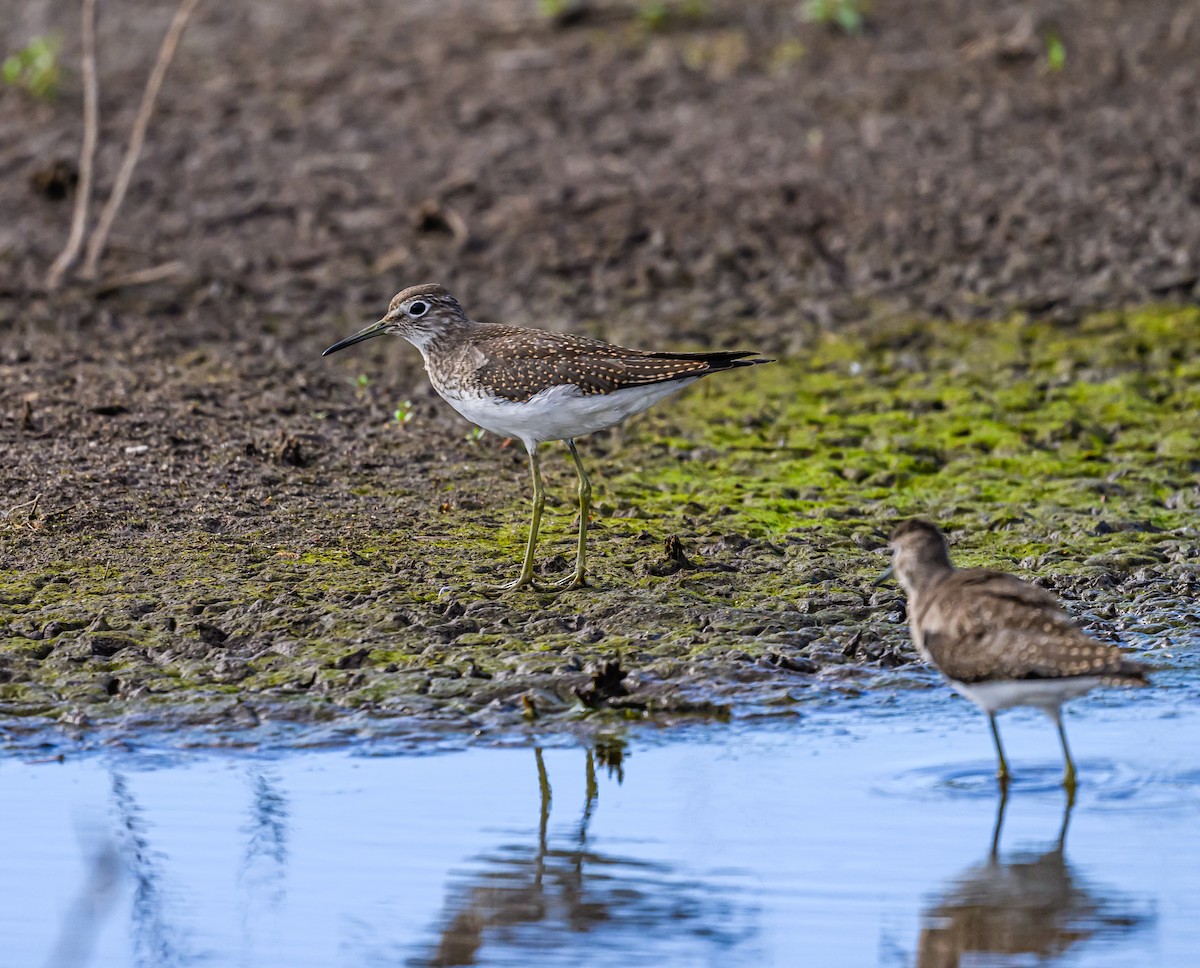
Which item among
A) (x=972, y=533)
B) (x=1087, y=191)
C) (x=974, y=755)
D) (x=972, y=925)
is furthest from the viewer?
(x=1087, y=191)

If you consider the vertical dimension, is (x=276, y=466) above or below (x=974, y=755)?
above

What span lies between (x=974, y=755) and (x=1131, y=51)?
1099 cm

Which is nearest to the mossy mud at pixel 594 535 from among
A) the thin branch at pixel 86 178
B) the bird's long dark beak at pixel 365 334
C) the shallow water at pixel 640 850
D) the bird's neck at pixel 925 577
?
the shallow water at pixel 640 850

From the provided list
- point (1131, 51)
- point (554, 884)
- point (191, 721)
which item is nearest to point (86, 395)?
point (191, 721)

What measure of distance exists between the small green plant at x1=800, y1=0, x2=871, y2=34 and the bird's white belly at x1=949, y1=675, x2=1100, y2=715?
1144 cm

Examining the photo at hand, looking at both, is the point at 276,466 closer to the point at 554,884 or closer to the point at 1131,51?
the point at 554,884

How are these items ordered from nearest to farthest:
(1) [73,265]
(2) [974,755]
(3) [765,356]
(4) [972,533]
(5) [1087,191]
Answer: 1. (2) [974,755]
2. (4) [972,533]
3. (3) [765,356]
4. (1) [73,265]
5. (5) [1087,191]

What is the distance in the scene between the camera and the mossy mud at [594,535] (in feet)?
25.2

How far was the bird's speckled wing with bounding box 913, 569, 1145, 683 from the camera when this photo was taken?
6.50 meters

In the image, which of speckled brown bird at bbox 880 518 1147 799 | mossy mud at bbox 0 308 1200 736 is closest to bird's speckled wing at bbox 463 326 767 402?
mossy mud at bbox 0 308 1200 736

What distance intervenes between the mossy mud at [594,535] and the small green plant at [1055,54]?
4494mm

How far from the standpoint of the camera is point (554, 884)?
6.11m

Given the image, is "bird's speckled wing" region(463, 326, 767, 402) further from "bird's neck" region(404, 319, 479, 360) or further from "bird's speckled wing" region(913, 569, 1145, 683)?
"bird's speckled wing" region(913, 569, 1145, 683)

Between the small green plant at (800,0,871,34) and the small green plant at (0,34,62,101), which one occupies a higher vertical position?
the small green plant at (800,0,871,34)
